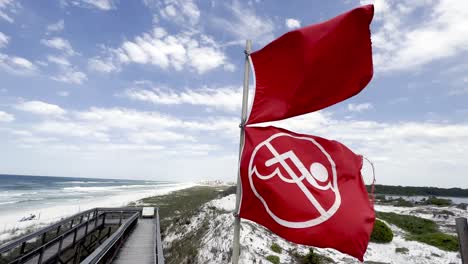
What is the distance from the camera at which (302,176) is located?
14.7ft

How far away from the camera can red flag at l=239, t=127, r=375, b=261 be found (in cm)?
417

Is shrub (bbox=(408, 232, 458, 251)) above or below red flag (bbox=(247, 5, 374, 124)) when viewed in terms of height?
below

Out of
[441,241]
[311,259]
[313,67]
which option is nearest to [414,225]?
[441,241]

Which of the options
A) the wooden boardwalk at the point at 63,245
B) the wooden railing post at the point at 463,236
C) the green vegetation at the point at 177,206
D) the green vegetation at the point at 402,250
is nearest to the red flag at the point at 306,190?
the wooden railing post at the point at 463,236

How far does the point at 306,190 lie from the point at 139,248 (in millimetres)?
10043

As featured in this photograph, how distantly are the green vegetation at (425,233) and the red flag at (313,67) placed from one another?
47.5 feet

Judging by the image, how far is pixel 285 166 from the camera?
4.58 m

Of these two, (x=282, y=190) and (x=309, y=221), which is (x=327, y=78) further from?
(x=309, y=221)

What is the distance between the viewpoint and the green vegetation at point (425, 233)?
14.7 m

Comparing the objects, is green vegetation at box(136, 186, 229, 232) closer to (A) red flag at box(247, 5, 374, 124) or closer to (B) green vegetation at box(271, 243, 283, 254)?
(B) green vegetation at box(271, 243, 283, 254)

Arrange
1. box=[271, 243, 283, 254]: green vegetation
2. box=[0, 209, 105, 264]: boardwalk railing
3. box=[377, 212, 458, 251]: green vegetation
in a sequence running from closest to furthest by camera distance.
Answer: box=[0, 209, 105, 264]: boardwalk railing, box=[271, 243, 283, 254]: green vegetation, box=[377, 212, 458, 251]: green vegetation

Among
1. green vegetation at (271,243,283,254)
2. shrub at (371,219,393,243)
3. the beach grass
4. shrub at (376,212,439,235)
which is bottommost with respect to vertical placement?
the beach grass

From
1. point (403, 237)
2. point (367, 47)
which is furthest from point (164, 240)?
point (367, 47)

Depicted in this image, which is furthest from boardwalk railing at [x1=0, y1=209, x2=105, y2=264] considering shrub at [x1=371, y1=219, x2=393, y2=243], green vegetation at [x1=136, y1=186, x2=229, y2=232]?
shrub at [x1=371, y1=219, x2=393, y2=243]
